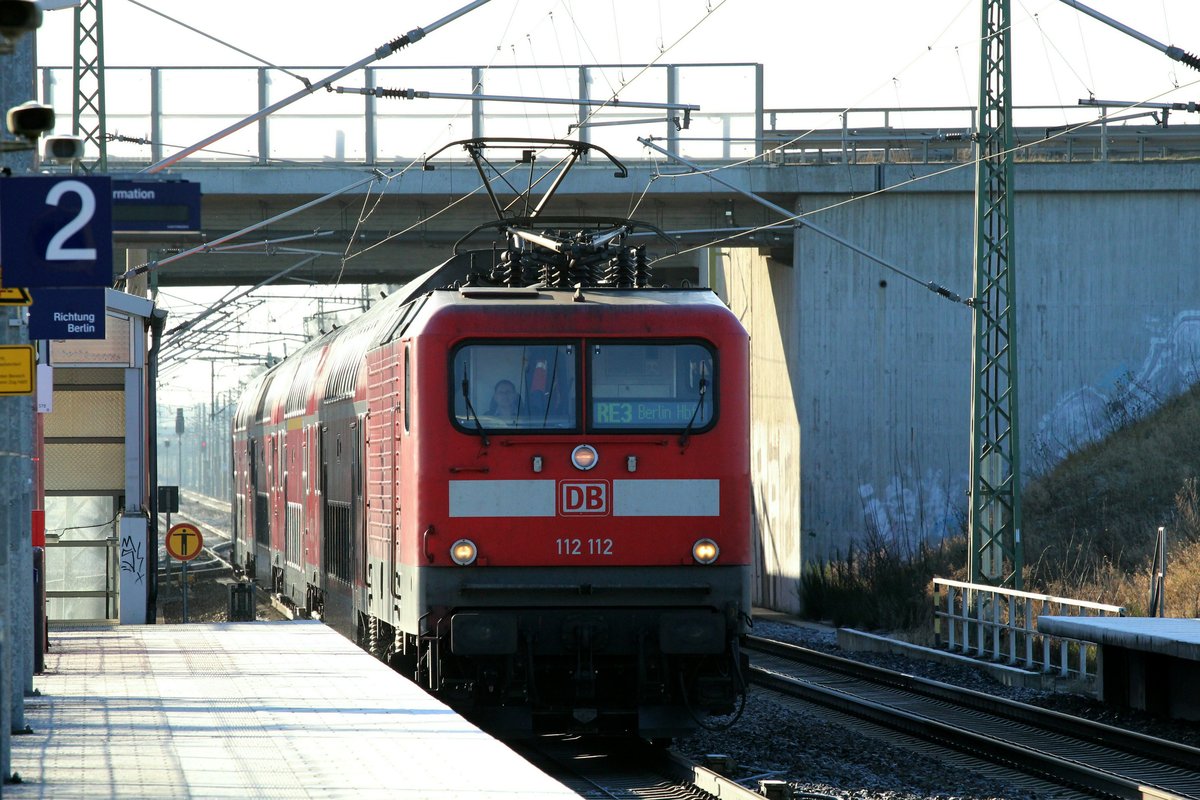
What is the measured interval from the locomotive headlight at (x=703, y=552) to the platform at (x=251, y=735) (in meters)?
1.96

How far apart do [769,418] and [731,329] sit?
19747 mm

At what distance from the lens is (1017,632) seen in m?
18.0

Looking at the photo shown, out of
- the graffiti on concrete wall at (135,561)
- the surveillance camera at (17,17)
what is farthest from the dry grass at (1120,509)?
the surveillance camera at (17,17)

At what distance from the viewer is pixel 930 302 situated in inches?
1101

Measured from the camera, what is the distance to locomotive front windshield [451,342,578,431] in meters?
Answer: 10.9

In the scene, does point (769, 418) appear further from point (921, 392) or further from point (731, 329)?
point (731, 329)

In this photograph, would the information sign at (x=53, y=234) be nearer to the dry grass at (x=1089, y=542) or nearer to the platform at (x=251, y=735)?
the platform at (x=251, y=735)

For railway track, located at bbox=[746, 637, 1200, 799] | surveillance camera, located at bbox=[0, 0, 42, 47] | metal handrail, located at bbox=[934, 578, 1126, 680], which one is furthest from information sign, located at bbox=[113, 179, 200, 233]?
metal handrail, located at bbox=[934, 578, 1126, 680]

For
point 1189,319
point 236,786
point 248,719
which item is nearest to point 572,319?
point 248,719

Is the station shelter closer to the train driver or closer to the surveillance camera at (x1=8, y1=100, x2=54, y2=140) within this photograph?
the train driver

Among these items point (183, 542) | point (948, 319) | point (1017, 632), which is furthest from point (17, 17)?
point (948, 319)

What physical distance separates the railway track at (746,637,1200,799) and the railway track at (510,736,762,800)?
2.40 metres

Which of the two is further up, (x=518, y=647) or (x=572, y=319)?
(x=572, y=319)

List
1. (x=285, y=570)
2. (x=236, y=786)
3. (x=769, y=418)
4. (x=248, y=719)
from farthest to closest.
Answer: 1. (x=769, y=418)
2. (x=285, y=570)
3. (x=248, y=719)
4. (x=236, y=786)
